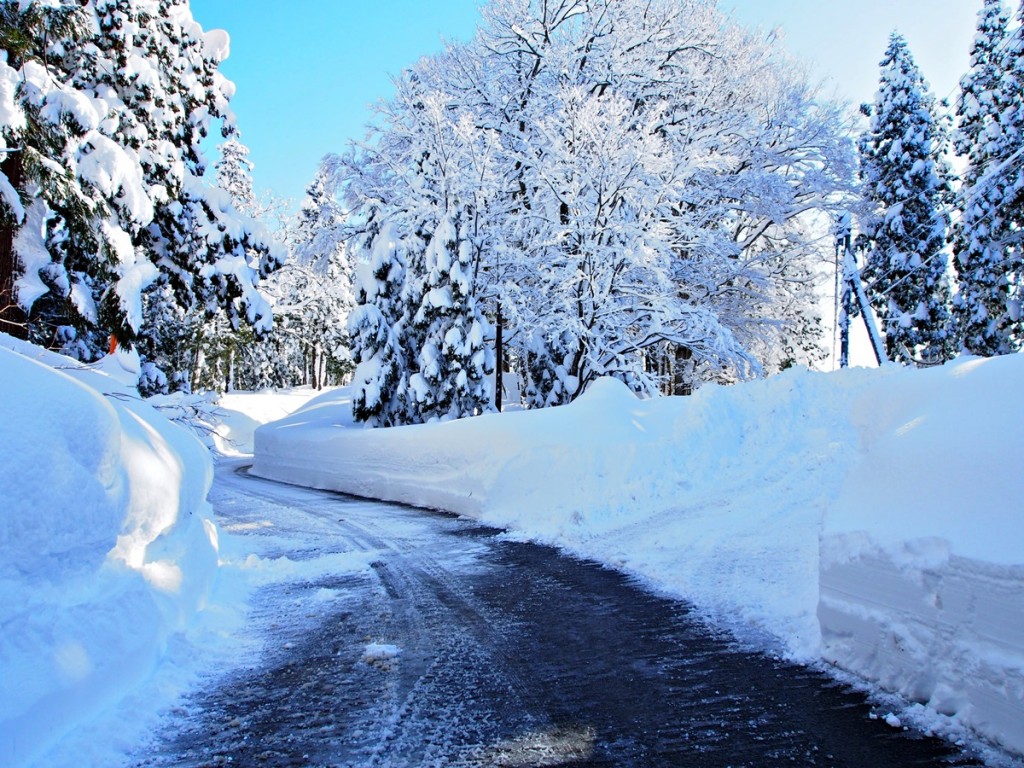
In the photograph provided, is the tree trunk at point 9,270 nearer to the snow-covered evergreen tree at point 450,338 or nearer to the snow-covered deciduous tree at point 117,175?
the snow-covered deciduous tree at point 117,175

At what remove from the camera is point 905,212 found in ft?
90.1

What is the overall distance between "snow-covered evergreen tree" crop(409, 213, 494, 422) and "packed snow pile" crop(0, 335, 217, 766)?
11776 millimetres

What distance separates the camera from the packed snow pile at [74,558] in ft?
10.2

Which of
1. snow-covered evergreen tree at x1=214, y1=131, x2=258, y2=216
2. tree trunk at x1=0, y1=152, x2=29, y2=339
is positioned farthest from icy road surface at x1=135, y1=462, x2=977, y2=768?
snow-covered evergreen tree at x1=214, y1=131, x2=258, y2=216

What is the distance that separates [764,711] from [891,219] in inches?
1138

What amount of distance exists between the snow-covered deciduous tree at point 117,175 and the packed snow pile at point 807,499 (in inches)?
228

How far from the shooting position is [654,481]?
9875 mm

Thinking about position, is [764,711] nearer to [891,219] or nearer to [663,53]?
[663,53]

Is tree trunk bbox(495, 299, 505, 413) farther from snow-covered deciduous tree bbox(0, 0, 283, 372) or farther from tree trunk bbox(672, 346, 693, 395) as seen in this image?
tree trunk bbox(672, 346, 693, 395)

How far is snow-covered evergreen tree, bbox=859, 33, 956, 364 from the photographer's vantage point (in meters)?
27.1

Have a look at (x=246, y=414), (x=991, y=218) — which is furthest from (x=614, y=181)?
(x=246, y=414)

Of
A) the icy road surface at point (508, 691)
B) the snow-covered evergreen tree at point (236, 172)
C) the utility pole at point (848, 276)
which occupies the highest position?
the snow-covered evergreen tree at point (236, 172)

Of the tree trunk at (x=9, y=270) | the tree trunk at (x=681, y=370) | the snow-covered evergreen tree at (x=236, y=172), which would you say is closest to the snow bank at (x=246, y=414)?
the snow-covered evergreen tree at (x=236, y=172)

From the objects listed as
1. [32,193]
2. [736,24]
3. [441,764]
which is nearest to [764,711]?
[441,764]
